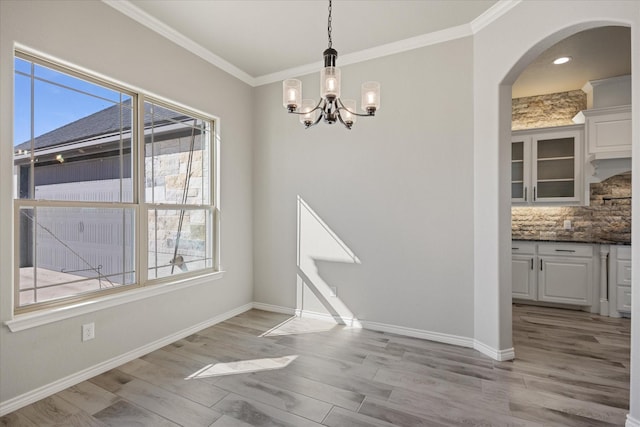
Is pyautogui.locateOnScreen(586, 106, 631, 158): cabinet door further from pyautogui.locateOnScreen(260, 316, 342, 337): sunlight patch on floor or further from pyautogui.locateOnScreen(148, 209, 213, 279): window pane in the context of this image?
pyautogui.locateOnScreen(148, 209, 213, 279): window pane

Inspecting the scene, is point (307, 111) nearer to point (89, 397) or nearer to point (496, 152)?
point (496, 152)

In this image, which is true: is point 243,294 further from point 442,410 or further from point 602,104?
point 602,104

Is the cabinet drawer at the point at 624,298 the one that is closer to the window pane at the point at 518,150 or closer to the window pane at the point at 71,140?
the window pane at the point at 518,150

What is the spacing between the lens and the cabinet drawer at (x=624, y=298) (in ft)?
12.8

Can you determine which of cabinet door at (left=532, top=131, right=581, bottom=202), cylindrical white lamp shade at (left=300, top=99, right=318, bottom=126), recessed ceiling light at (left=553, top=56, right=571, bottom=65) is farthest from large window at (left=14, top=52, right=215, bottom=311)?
cabinet door at (left=532, top=131, right=581, bottom=202)

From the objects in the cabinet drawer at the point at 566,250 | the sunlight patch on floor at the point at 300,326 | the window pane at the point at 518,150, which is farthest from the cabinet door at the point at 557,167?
the sunlight patch on floor at the point at 300,326

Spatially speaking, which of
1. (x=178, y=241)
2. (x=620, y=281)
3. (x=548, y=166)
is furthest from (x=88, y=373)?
(x=548, y=166)

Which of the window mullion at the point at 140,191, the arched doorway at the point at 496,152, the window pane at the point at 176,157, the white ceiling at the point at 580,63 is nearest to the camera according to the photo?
the arched doorway at the point at 496,152

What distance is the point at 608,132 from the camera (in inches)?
→ 161

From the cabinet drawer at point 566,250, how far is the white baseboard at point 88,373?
4481mm

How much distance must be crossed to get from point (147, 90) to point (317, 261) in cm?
252

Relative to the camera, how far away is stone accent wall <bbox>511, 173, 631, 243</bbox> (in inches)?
169

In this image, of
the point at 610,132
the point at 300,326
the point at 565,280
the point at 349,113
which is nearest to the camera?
the point at 349,113

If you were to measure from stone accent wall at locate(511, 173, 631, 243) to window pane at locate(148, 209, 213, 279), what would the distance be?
458 centimetres
